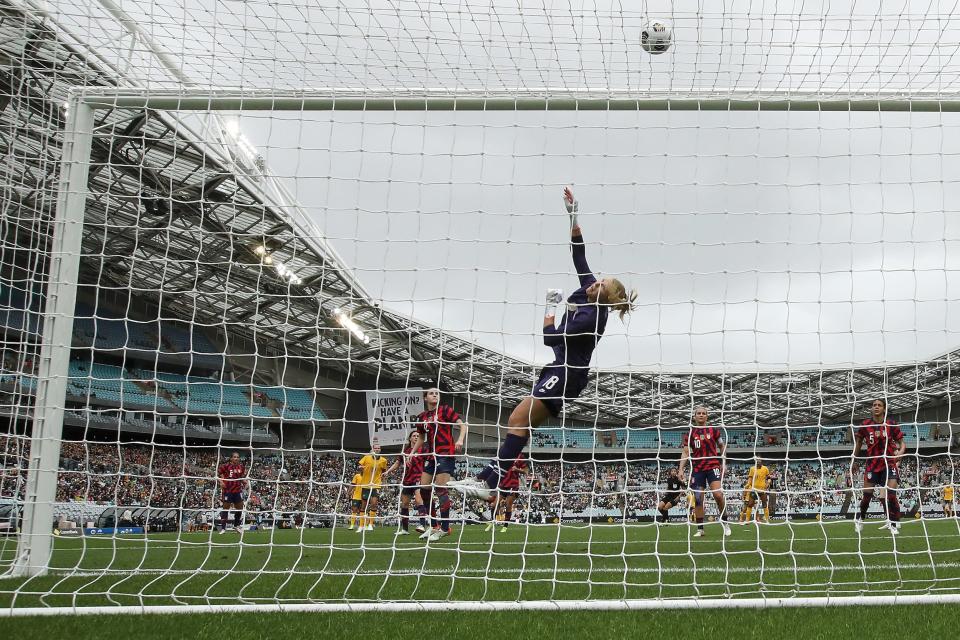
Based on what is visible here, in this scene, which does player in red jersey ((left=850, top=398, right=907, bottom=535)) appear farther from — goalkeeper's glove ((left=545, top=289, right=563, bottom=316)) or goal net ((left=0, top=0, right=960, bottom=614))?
goalkeeper's glove ((left=545, top=289, right=563, bottom=316))

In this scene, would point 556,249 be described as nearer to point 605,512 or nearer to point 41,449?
point 41,449

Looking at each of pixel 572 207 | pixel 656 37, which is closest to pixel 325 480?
pixel 572 207

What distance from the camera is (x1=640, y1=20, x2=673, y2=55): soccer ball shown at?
5.87m

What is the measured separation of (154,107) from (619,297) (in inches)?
147

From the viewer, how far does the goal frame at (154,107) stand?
5.28 m

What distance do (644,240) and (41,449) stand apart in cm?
450

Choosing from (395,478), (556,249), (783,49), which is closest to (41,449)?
(556,249)

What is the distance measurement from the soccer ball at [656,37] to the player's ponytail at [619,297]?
1.93 metres

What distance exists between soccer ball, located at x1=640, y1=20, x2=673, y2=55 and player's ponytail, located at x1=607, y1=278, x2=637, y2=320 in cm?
193

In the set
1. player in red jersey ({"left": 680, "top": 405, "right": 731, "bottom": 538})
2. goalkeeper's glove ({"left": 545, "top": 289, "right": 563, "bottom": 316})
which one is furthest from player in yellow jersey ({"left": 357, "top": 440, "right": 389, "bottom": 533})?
goalkeeper's glove ({"left": 545, "top": 289, "right": 563, "bottom": 316})

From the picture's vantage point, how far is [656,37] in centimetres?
588

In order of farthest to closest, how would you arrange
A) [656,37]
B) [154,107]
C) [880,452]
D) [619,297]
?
1. [880,452]
2. [656,37]
3. [154,107]
4. [619,297]

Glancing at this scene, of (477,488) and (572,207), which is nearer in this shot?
(572,207)

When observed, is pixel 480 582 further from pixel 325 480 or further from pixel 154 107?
pixel 325 480
